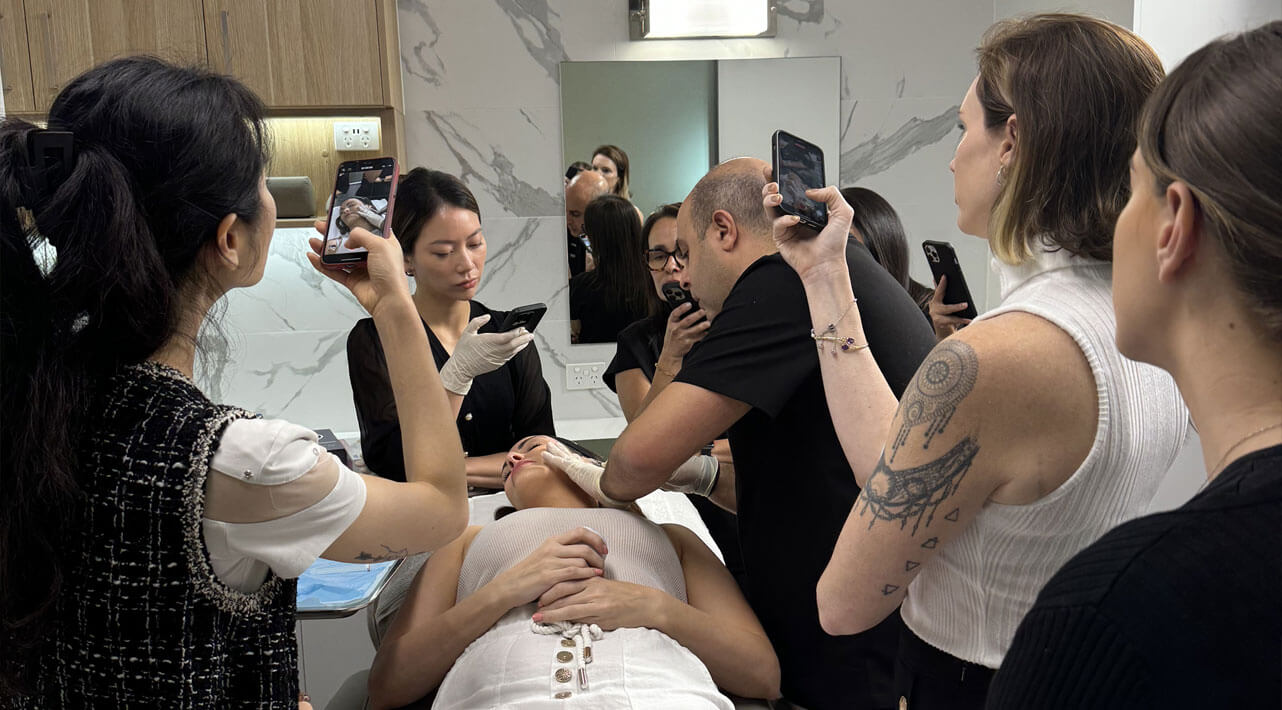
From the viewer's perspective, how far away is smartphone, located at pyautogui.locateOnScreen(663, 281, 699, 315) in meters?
2.43

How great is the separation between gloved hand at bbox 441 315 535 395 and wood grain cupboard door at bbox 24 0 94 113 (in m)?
1.91

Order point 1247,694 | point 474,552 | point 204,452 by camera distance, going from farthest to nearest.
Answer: point 474,552
point 204,452
point 1247,694

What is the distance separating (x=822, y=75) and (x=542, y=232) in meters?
1.21

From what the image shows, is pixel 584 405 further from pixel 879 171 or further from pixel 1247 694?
pixel 1247 694

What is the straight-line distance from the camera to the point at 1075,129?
93 cm

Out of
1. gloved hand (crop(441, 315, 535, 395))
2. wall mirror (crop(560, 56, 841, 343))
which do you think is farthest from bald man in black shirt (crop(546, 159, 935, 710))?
wall mirror (crop(560, 56, 841, 343))

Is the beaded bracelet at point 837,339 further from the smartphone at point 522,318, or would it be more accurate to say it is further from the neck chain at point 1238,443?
the smartphone at point 522,318

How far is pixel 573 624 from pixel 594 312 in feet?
7.51

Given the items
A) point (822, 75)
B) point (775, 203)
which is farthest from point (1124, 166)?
point (822, 75)

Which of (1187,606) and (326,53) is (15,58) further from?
(1187,606)

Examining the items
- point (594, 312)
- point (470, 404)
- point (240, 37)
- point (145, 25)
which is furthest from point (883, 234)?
point (145, 25)

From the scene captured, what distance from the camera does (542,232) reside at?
3.57m

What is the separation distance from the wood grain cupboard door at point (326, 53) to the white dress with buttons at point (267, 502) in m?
2.46

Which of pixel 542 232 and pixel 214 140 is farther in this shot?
pixel 542 232
